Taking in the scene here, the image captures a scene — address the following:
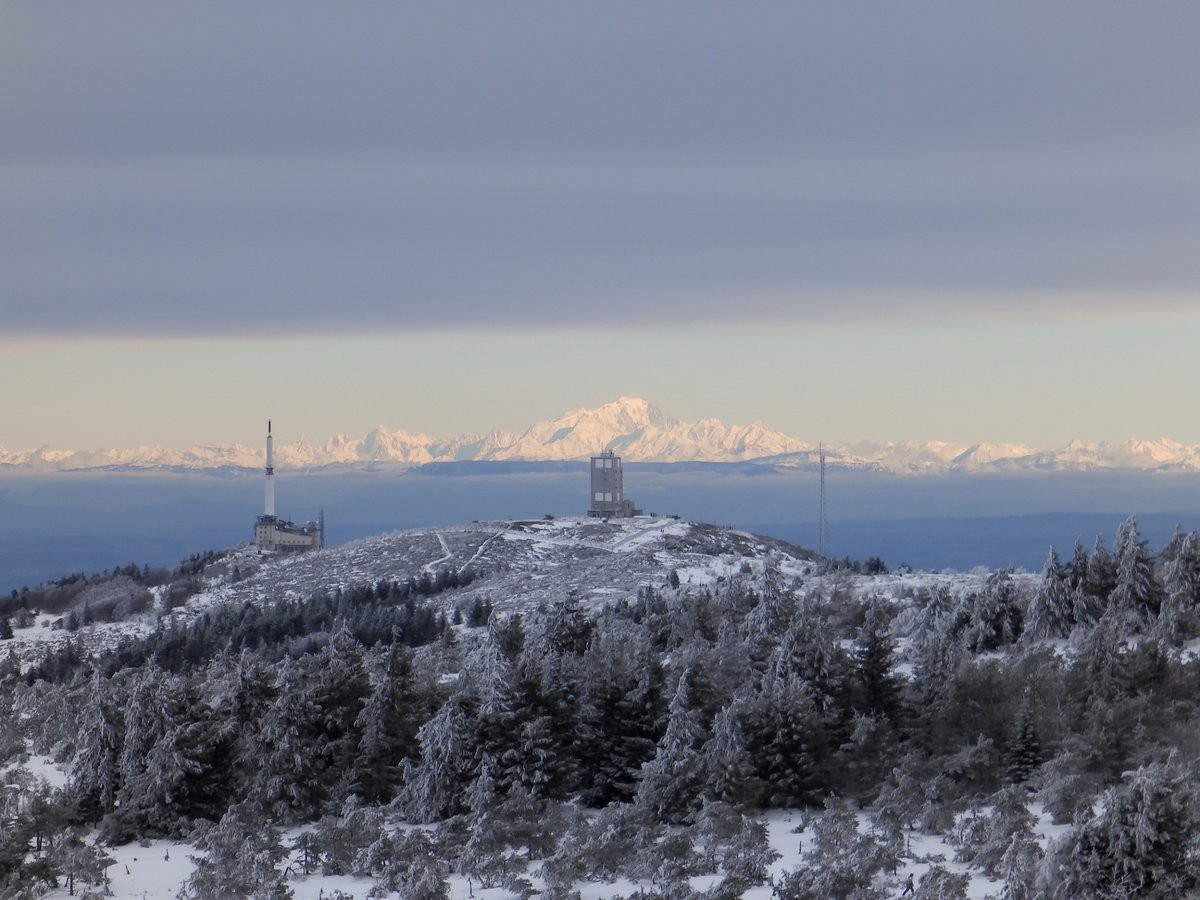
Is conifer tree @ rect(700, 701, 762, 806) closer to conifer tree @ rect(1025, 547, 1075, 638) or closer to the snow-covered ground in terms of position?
the snow-covered ground

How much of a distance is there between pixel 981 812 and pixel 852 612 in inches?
1452

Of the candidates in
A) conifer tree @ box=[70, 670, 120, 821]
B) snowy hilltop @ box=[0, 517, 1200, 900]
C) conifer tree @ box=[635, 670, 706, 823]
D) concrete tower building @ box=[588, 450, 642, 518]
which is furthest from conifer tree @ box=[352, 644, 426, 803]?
concrete tower building @ box=[588, 450, 642, 518]

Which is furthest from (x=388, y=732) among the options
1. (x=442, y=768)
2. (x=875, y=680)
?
(x=875, y=680)

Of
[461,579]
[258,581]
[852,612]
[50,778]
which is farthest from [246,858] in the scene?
[258,581]

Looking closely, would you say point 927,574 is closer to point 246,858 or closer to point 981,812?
point 981,812

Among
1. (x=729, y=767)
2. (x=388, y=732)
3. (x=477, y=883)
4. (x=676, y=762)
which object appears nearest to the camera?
(x=477, y=883)

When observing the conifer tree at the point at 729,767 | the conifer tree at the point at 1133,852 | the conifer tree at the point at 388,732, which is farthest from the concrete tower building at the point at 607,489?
the conifer tree at the point at 1133,852

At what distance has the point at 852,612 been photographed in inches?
3494

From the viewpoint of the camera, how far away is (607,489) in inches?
7510

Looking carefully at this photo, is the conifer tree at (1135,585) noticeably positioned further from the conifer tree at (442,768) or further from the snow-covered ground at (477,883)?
the conifer tree at (442,768)

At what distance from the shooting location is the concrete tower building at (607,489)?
624 ft

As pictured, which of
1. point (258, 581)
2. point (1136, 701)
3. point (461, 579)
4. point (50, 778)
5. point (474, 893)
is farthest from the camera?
point (258, 581)

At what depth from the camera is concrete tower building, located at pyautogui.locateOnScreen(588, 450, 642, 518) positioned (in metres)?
190

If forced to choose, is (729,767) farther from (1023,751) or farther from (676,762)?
(1023,751)
